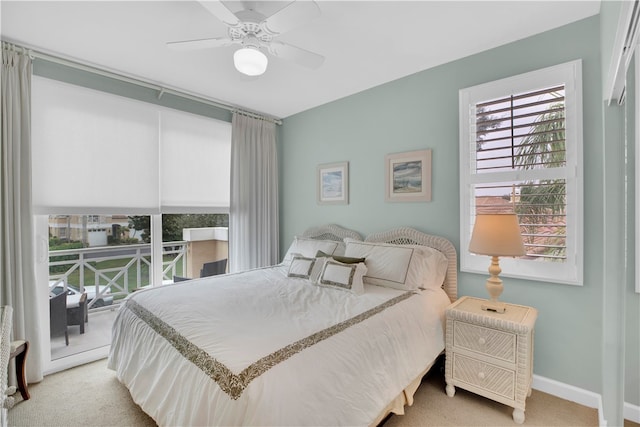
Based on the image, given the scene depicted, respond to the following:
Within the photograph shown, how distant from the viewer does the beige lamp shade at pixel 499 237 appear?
6.49 feet

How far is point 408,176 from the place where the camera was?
9.80 ft

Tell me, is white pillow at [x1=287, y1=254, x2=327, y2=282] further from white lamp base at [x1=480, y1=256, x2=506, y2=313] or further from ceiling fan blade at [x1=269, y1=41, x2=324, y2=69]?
ceiling fan blade at [x1=269, y1=41, x2=324, y2=69]

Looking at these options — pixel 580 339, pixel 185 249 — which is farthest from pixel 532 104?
pixel 185 249

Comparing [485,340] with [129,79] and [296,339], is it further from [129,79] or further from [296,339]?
[129,79]

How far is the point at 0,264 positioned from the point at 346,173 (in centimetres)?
309

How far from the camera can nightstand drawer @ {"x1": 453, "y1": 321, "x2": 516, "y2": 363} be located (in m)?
1.94

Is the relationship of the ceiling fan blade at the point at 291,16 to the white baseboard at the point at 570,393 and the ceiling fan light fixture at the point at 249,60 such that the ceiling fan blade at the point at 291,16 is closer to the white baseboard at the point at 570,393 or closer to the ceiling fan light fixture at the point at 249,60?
the ceiling fan light fixture at the point at 249,60

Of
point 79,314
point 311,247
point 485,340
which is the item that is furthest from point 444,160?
point 79,314

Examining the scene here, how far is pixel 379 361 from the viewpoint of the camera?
1.65 m

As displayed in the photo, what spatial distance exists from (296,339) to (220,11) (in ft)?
5.73

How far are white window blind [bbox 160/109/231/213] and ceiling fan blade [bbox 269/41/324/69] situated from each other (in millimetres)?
1845

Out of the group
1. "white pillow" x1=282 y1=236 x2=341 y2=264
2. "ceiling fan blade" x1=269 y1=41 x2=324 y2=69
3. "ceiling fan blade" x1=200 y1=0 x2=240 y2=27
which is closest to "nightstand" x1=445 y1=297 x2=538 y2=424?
"white pillow" x1=282 y1=236 x2=341 y2=264

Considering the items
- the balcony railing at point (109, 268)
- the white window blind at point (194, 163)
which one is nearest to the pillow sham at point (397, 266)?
the white window blind at point (194, 163)

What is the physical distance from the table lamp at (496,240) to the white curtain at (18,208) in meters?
3.39
